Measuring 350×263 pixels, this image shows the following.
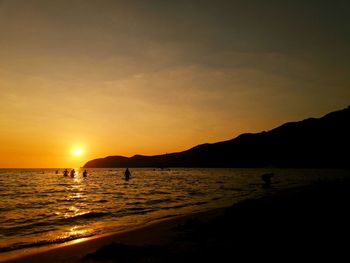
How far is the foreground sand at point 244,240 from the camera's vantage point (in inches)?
311

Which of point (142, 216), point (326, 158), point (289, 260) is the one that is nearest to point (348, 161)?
point (326, 158)

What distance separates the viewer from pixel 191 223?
14.3 metres

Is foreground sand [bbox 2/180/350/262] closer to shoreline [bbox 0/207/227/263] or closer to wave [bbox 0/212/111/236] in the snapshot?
shoreline [bbox 0/207/227/263]

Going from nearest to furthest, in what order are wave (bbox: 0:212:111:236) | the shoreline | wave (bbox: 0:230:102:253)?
the shoreline, wave (bbox: 0:230:102:253), wave (bbox: 0:212:111:236)

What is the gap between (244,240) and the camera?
373 inches

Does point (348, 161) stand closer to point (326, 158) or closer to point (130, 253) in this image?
point (326, 158)

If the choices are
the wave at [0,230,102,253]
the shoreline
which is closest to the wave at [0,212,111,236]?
the wave at [0,230,102,253]

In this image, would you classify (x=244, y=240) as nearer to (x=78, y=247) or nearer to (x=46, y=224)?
(x=78, y=247)

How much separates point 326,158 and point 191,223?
6508 inches

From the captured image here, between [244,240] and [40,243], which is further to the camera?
Answer: [40,243]

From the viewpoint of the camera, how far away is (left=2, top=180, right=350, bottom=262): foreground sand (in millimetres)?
7906

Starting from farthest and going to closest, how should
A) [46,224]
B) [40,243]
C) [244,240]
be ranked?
[46,224] < [40,243] < [244,240]

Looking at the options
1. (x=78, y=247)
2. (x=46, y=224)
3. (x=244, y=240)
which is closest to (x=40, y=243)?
(x=78, y=247)

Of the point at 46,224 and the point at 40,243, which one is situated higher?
the point at 46,224
